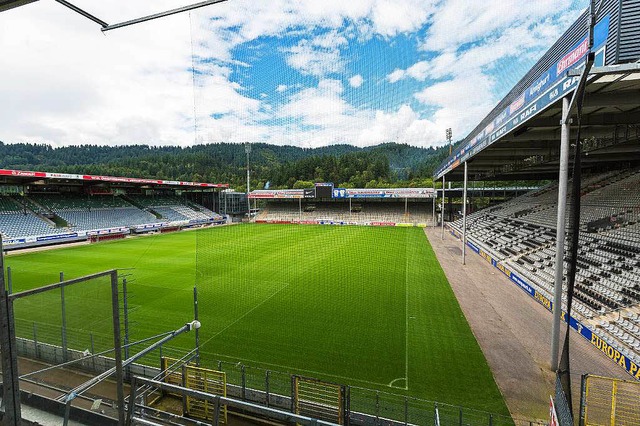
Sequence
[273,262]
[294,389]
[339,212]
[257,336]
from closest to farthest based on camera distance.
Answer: [294,389]
[257,336]
[273,262]
[339,212]

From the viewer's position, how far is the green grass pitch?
20.9 feet

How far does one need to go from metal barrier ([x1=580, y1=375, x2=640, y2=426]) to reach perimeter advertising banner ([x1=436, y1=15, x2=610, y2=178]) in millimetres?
4795

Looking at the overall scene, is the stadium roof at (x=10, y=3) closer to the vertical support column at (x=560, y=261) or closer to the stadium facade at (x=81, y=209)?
the vertical support column at (x=560, y=261)

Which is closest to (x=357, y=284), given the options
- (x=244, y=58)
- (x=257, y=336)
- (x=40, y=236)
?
(x=257, y=336)

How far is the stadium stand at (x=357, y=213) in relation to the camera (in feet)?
139

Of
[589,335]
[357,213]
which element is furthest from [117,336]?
[357,213]

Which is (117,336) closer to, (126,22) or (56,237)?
(126,22)

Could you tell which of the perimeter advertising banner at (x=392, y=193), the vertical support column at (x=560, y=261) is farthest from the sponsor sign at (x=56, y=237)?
the vertical support column at (x=560, y=261)

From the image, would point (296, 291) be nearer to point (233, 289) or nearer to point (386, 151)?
point (233, 289)

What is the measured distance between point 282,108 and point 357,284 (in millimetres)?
8675

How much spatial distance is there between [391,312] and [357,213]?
33.3 m

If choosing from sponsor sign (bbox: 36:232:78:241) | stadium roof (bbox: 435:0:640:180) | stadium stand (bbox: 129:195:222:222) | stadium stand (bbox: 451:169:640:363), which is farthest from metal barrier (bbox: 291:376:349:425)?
stadium stand (bbox: 129:195:222:222)

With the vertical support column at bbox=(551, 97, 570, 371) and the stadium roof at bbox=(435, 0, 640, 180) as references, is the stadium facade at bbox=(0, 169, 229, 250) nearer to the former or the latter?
the stadium roof at bbox=(435, 0, 640, 180)

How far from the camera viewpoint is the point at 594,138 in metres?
12.0
